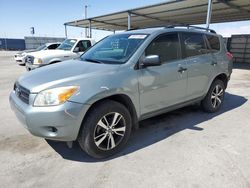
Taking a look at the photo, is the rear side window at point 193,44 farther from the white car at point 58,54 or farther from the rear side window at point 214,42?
the white car at point 58,54

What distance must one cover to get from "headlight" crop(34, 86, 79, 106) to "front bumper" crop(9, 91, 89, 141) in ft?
0.19

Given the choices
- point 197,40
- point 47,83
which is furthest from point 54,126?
point 197,40

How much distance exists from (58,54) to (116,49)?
5801 millimetres

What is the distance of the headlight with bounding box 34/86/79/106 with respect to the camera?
8.73 ft

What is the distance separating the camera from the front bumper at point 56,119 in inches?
104

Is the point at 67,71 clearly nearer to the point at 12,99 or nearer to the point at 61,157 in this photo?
the point at 12,99

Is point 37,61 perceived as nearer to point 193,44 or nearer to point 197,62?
point 193,44

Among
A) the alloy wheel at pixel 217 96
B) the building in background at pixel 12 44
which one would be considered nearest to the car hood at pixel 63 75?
the alloy wheel at pixel 217 96

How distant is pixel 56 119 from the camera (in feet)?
8.67

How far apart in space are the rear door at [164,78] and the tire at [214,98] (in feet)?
3.31

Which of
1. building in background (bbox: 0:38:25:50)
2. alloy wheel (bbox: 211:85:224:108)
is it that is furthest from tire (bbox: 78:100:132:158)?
building in background (bbox: 0:38:25:50)

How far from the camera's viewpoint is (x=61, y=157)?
3.14m

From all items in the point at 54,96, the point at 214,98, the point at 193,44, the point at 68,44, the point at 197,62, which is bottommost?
the point at 214,98

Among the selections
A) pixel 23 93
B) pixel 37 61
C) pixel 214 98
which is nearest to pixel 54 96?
pixel 23 93
